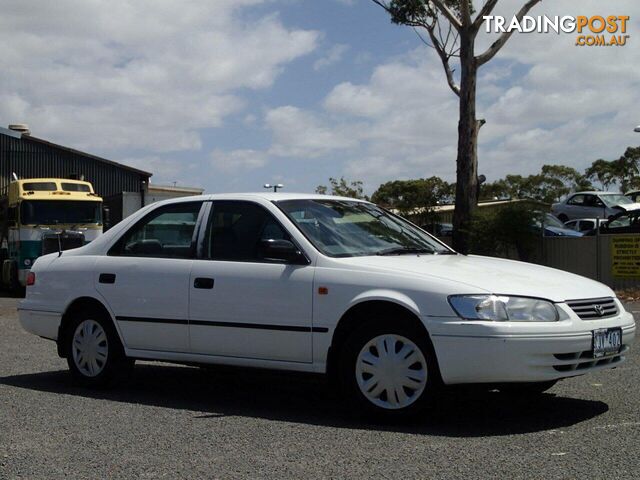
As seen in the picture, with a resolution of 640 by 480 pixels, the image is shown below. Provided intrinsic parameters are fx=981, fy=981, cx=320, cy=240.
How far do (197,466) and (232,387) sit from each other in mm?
3028

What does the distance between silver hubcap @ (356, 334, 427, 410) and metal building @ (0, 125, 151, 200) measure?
35.2m

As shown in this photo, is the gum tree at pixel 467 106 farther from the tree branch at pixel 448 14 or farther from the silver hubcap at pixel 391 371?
the silver hubcap at pixel 391 371

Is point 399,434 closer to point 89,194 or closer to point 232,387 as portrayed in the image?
point 232,387

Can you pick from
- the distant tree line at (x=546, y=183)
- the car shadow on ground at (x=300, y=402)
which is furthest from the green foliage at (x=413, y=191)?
the car shadow on ground at (x=300, y=402)

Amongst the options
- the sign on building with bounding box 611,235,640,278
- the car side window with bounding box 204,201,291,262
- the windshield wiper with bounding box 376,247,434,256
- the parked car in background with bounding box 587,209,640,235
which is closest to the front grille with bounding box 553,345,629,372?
the windshield wiper with bounding box 376,247,434,256

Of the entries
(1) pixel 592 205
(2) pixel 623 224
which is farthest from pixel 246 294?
(1) pixel 592 205

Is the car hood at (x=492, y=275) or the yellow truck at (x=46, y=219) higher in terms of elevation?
the yellow truck at (x=46, y=219)

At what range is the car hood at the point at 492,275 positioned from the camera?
6.34 meters

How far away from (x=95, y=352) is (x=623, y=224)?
867 inches

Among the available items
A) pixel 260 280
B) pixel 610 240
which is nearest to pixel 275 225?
pixel 260 280

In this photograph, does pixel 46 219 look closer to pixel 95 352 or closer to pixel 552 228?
pixel 552 228

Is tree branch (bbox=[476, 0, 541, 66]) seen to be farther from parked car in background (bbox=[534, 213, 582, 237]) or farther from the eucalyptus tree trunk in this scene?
parked car in background (bbox=[534, 213, 582, 237])

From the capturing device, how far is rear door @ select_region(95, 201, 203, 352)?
300 inches

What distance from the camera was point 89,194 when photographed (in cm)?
2423
